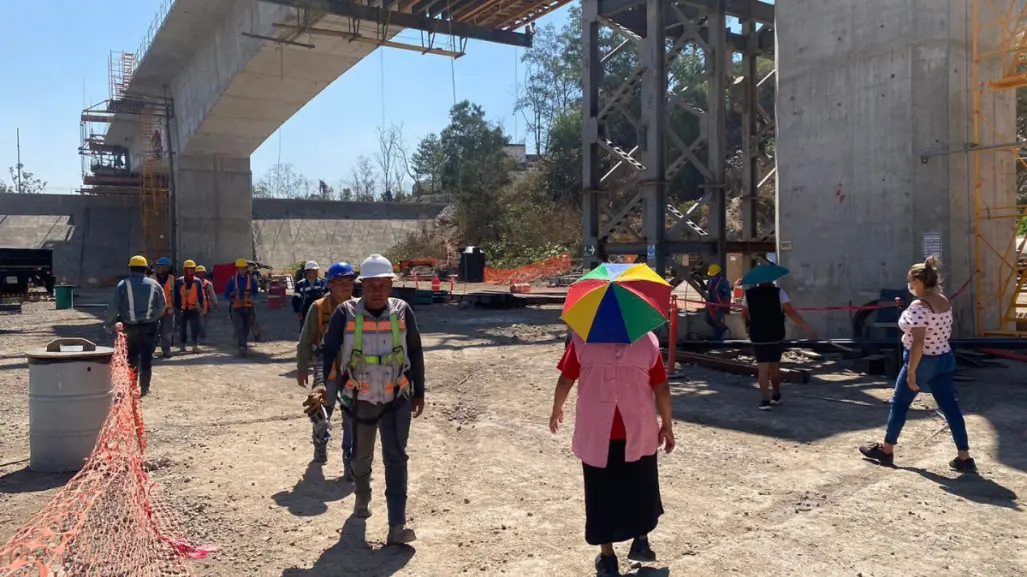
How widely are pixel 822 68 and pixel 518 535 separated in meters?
10.9

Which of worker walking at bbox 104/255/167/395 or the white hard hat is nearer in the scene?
the white hard hat

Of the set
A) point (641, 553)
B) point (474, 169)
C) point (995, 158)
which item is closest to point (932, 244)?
point (995, 158)

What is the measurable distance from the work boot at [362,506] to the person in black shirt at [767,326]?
5.26 metres

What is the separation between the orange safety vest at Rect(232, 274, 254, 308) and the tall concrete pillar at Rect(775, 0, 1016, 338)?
375 inches

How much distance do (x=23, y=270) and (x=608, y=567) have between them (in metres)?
31.4

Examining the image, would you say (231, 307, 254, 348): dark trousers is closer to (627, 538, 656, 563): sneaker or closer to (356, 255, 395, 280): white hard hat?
(356, 255, 395, 280): white hard hat

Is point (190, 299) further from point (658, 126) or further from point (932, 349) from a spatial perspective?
point (932, 349)

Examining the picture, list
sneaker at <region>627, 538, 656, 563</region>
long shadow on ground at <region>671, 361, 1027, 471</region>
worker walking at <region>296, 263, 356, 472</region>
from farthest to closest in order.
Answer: long shadow on ground at <region>671, 361, 1027, 471</region>
worker walking at <region>296, 263, 356, 472</region>
sneaker at <region>627, 538, 656, 563</region>

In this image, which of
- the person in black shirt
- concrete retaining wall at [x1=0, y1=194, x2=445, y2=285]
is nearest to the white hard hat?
the person in black shirt

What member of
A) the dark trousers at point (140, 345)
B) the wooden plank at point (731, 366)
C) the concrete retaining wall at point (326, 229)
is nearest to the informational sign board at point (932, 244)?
the wooden plank at point (731, 366)

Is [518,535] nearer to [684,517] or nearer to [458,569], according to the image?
[458,569]

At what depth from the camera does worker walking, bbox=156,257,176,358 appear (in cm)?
1291

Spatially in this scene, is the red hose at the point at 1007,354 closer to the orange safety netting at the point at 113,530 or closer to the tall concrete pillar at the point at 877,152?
the tall concrete pillar at the point at 877,152

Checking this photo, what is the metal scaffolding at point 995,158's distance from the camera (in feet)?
39.9
